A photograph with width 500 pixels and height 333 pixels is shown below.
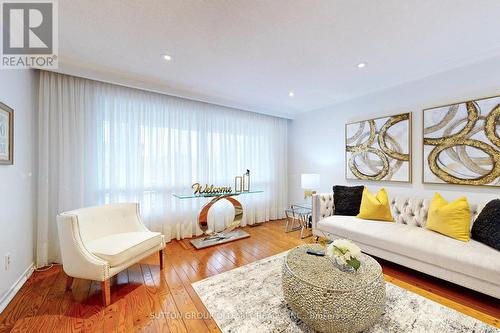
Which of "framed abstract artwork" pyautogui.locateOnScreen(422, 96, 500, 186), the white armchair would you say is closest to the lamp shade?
"framed abstract artwork" pyautogui.locateOnScreen(422, 96, 500, 186)

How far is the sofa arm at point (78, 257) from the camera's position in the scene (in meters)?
1.79

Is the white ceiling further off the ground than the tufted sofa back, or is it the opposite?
the white ceiling

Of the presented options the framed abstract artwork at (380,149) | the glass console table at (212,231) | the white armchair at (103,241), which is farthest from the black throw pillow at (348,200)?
the white armchair at (103,241)

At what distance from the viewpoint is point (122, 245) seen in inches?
79.6

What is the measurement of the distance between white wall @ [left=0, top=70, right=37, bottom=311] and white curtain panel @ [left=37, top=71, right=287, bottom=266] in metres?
0.10

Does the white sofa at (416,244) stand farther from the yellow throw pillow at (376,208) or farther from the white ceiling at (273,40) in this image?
the white ceiling at (273,40)

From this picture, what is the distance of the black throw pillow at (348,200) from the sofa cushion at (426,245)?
0.25 m

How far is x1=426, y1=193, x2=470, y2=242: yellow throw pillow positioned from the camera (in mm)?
2139

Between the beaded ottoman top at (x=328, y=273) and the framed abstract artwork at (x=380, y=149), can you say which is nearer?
the beaded ottoman top at (x=328, y=273)

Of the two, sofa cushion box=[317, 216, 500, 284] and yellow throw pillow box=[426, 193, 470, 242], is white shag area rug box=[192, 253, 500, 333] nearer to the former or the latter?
sofa cushion box=[317, 216, 500, 284]

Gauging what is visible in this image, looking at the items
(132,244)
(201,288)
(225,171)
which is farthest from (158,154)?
(201,288)

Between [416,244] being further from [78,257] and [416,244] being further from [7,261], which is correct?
[7,261]

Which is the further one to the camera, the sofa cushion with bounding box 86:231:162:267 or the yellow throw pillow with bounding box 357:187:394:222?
the yellow throw pillow with bounding box 357:187:394:222

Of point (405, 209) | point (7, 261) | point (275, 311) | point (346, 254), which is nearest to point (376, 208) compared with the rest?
point (405, 209)
